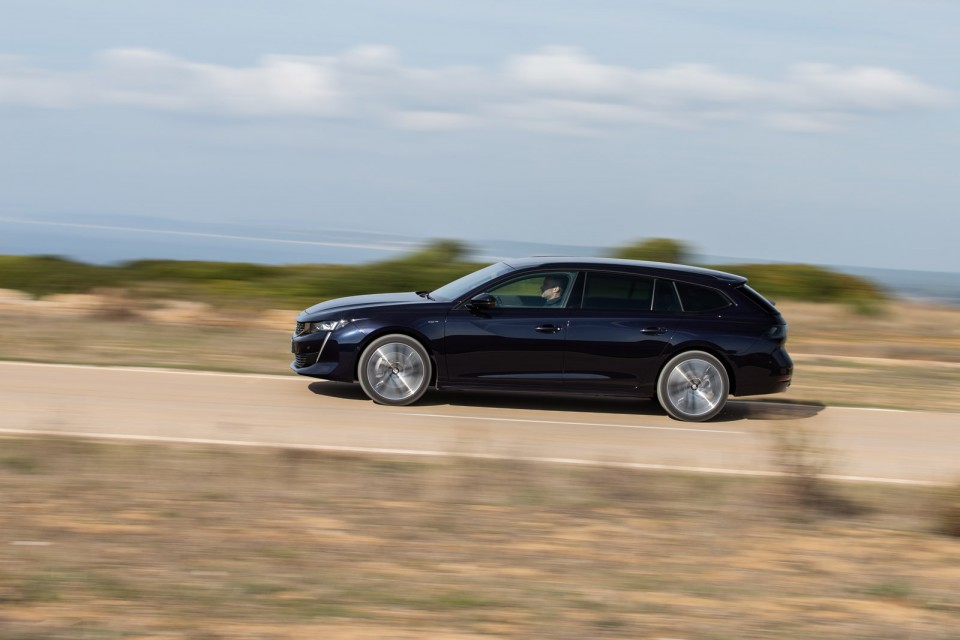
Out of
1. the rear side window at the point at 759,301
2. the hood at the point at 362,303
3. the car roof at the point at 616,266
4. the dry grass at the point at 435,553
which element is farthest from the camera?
the rear side window at the point at 759,301

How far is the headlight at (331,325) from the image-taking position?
39.7 feet

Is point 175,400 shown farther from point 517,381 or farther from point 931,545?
point 931,545

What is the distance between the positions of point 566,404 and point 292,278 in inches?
597

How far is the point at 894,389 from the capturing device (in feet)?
52.7

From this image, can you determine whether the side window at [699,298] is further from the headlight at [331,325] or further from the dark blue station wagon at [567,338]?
the headlight at [331,325]

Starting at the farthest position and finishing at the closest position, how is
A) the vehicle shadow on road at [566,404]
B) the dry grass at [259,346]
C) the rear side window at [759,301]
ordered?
the dry grass at [259,346], the vehicle shadow on road at [566,404], the rear side window at [759,301]

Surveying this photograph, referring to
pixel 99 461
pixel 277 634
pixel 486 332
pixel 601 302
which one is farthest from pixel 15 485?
pixel 601 302

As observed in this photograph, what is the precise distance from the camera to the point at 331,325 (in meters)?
12.2

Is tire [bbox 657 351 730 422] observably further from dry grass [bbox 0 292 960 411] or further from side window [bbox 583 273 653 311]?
dry grass [bbox 0 292 960 411]

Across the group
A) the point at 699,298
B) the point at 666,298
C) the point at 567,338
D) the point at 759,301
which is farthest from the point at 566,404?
the point at 759,301

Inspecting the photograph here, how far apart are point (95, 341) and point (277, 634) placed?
1266cm

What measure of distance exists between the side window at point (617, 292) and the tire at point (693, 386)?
0.69m

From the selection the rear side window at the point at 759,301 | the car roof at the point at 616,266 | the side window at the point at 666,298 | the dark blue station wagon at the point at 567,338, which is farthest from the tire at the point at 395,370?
the rear side window at the point at 759,301

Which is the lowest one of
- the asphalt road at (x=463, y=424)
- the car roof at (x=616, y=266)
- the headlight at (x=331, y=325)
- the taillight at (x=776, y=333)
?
the asphalt road at (x=463, y=424)
